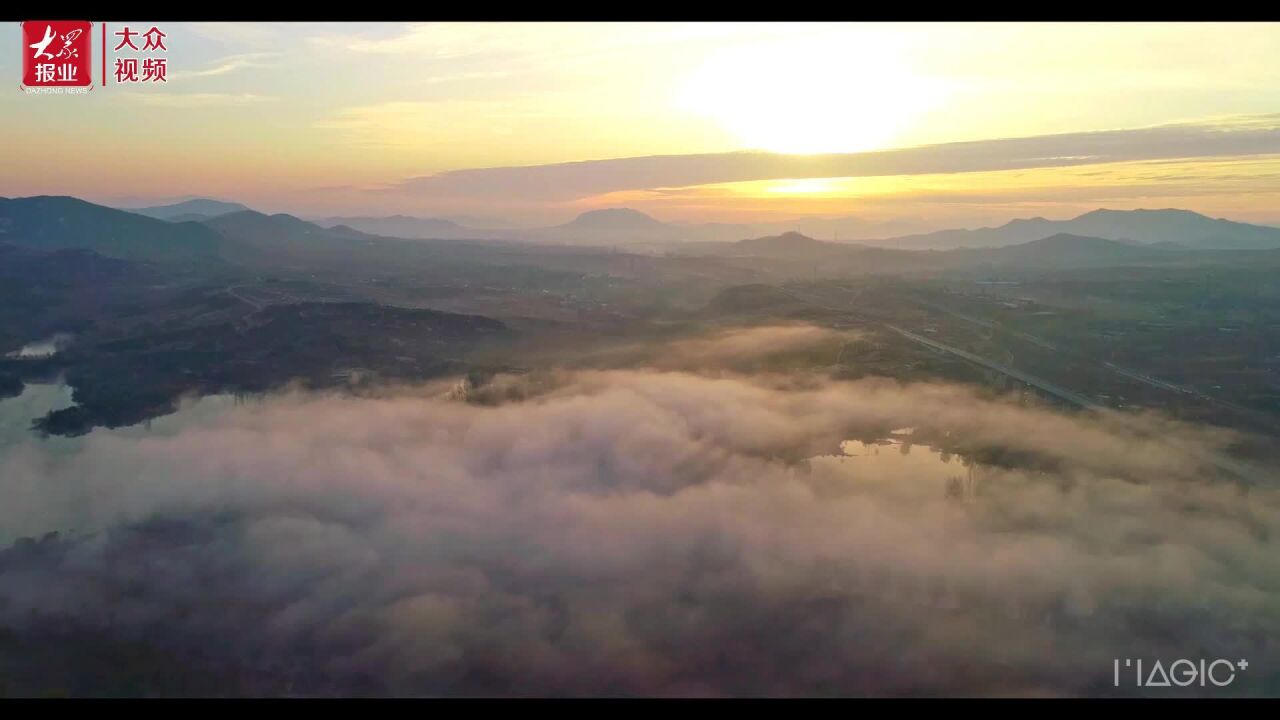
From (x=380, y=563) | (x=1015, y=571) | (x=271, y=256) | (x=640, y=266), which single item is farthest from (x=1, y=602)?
(x=271, y=256)

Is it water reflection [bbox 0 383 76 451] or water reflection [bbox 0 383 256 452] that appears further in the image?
water reflection [bbox 0 383 76 451]

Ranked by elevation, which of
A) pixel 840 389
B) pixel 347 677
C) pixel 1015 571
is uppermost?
pixel 840 389

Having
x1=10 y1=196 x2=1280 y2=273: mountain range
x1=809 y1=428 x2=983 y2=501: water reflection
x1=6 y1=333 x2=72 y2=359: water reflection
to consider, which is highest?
x1=10 y1=196 x2=1280 y2=273: mountain range

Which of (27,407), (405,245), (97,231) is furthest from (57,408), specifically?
(405,245)

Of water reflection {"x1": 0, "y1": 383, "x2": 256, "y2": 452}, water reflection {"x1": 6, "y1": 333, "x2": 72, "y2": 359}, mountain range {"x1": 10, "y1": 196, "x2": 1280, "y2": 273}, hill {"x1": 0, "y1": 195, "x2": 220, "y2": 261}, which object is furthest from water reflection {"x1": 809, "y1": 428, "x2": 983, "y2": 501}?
hill {"x1": 0, "y1": 195, "x2": 220, "y2": 261}

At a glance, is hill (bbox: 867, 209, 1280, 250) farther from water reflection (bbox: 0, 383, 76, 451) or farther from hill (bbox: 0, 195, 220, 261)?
water reflection (bbox: 0, 383, 76, 451)

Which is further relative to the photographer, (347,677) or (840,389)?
(840,389)

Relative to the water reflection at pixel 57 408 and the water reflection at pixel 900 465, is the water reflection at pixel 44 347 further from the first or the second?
the water reflection at pixel 900 465

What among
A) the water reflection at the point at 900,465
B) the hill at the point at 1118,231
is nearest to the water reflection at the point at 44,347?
the water reflection at the point at 900,465

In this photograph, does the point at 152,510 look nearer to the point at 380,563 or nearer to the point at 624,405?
the point at 380,563

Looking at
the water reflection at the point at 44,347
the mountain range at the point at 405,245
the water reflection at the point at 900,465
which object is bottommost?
the water reflection at the point at 900,465
